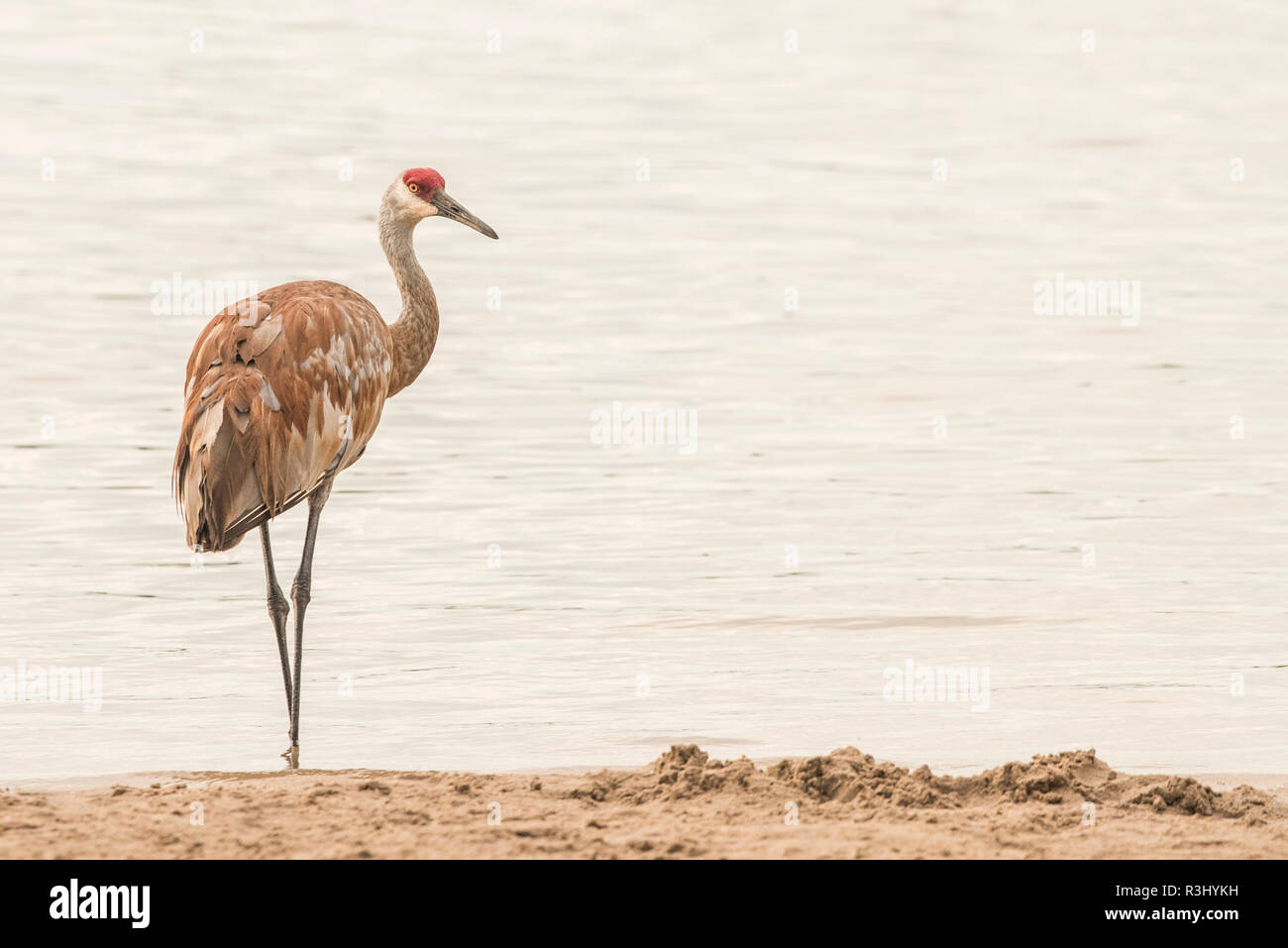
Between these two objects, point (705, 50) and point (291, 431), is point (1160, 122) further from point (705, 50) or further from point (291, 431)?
point (291, 431)

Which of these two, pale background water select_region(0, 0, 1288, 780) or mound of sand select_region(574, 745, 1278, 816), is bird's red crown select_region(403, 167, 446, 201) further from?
mound of sand select_region(574, 745, 1278, 816)

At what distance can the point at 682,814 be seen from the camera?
686cm

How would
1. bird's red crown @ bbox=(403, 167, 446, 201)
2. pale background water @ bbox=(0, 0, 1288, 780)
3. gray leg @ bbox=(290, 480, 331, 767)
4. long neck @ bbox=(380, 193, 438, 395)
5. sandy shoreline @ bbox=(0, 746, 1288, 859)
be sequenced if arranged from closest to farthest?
sandy shoreline @ bbox=(0, 746, 1288, 859) < gray leg @ bbox=(290, 480, 331, 767) < pale background water @ bbox=(0, 0, 1288, 780) < long neck @ bbox=(380, 193, 438, 395) < bird's red crown @ bbox=(403, 167, 446, 201)

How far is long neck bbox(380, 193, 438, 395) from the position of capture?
10.2 m

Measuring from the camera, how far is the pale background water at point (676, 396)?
31.5ft

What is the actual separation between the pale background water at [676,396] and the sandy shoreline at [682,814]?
3.66 ft

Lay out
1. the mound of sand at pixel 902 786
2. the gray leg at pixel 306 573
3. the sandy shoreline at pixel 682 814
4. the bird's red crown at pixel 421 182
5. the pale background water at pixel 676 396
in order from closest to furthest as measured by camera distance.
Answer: the sandy shoreline at pixel 682 814 → the mound of sand at pixel 902 786 → the gray leg at pixel 306 573 → the pale background water at pixel 676 396 → the bird's red crown at pixel 421 182

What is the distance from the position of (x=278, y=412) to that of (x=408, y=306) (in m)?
1.82

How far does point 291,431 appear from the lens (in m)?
8.71

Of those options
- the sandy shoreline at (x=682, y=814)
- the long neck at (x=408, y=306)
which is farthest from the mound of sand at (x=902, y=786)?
the long neck at (x=408, y=306)

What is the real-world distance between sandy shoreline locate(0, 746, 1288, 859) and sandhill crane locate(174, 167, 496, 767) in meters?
1.21

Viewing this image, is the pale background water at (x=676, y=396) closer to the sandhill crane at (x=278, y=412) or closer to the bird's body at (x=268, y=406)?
the sandhill crane at (x=278, y=412)

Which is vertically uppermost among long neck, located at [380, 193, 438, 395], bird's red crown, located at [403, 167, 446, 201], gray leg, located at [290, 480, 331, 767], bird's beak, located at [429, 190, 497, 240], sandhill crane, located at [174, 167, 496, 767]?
bird's red crown, located at [403, 167, 446, 201]

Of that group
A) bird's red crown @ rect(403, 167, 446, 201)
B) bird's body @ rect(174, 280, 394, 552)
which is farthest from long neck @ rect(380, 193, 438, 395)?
bird's body @ rect(174, 280, 394, 552)
